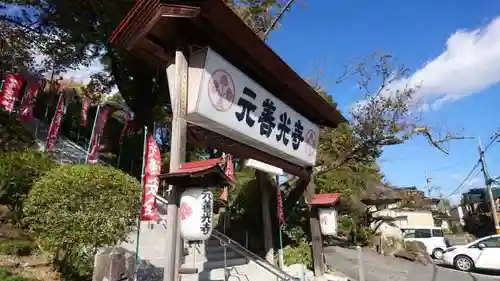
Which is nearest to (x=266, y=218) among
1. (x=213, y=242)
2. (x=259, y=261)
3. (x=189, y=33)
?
(x=259, y=261)

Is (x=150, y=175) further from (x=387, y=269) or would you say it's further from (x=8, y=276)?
(x=387, y=269)

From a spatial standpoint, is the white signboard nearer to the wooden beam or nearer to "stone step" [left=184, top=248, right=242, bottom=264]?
the wooden beam

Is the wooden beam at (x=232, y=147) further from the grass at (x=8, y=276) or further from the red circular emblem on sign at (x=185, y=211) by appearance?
the grass at (x=8, y=276)

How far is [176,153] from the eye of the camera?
508 cm

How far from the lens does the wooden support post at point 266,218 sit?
35.9ft

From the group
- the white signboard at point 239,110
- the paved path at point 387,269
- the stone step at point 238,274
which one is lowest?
the paved path at point 387,269

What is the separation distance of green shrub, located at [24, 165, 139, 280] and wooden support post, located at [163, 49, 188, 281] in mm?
2177

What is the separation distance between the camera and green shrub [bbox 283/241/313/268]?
11164mm

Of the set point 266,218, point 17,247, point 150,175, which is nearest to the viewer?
point 150,175

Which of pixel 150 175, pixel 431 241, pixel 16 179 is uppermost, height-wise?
pixel 16 179

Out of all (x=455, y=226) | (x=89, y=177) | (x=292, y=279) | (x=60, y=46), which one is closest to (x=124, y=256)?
(x=89, y=177)

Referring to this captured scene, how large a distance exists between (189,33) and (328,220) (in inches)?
290

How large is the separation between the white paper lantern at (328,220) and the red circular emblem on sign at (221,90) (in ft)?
19.5

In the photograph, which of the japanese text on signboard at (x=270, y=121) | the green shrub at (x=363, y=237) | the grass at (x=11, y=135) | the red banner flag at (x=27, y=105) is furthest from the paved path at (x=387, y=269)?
the red banner flag at (x=27, y=105)
